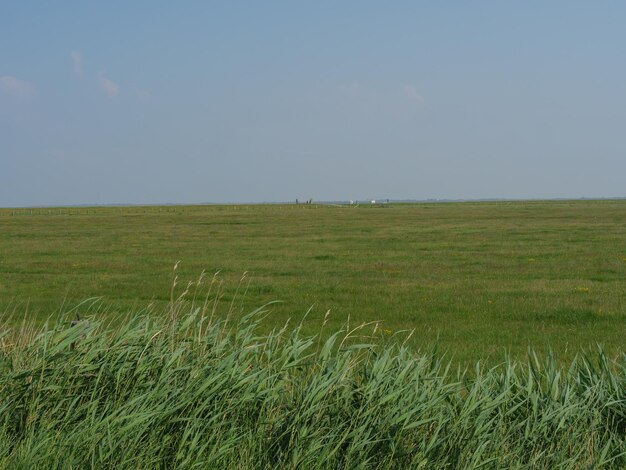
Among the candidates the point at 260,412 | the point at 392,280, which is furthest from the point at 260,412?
the point at 392,280

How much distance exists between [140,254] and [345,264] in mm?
10570

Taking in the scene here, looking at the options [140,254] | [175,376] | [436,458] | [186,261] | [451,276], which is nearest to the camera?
[436,458]

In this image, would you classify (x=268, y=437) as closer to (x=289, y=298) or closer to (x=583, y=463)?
(x=583, y=463)

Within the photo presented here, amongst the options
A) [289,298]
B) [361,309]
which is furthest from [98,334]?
[289,298]

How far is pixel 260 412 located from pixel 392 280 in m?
18.7

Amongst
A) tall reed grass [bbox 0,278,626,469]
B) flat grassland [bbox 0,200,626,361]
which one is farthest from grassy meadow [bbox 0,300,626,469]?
flat grassland [bbox 0,200,626,361]

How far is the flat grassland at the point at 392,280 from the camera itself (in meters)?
16.2

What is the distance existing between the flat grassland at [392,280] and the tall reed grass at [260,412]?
2.15 ft

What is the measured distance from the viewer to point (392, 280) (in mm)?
25016

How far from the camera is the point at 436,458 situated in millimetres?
6305

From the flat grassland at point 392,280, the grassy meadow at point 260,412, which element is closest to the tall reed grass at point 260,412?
the grassy meadow at point 260,412

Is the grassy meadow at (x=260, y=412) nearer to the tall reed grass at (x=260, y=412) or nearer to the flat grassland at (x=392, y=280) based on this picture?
the tall reed grass at (x=260, y=412)

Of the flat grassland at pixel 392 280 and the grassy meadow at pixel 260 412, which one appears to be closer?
the grassy meadow at pixel 260 412

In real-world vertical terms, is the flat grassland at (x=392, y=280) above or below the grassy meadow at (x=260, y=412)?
below
